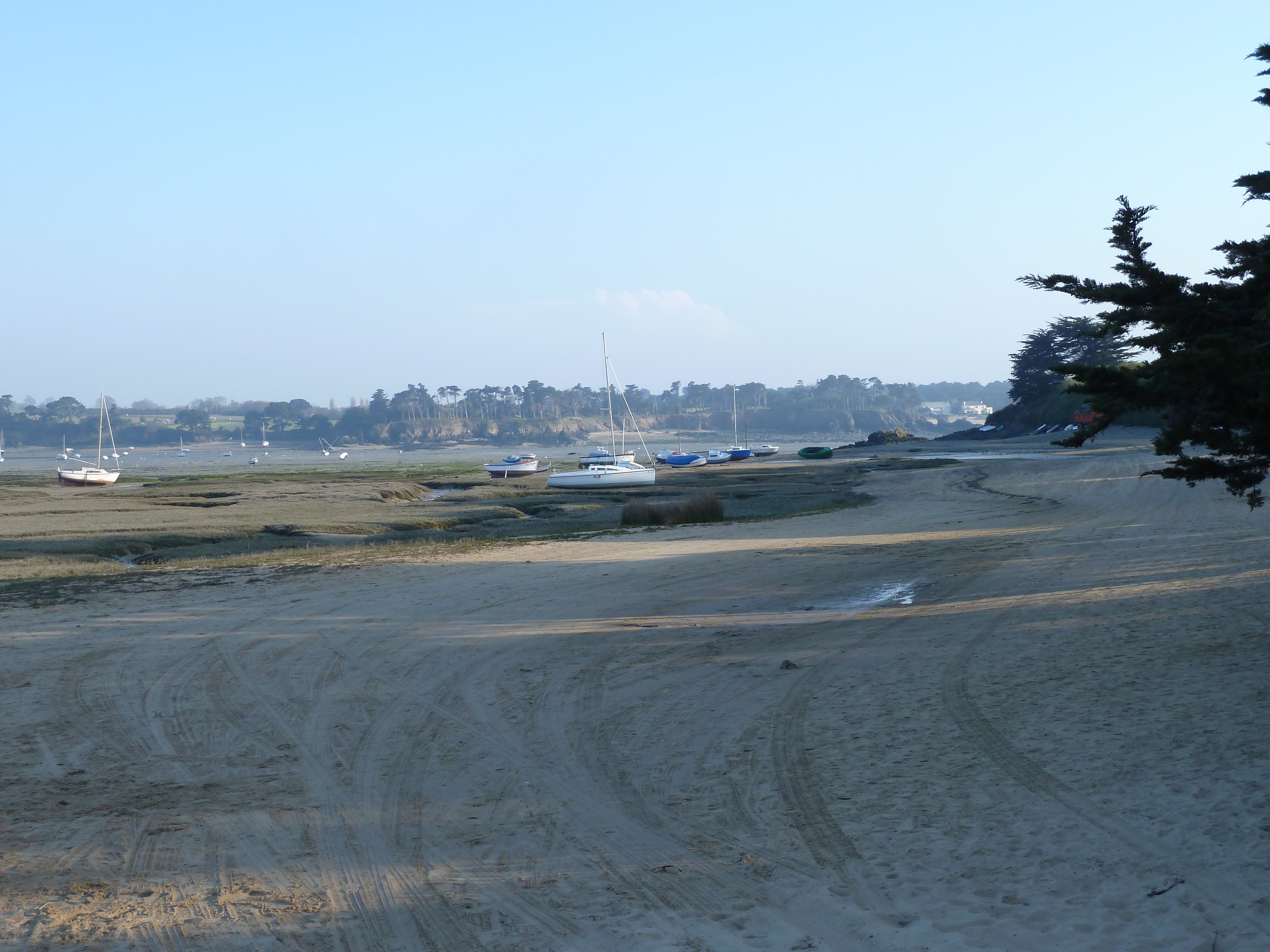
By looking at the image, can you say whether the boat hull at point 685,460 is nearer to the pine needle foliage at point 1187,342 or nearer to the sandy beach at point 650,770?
the sandy beach at point 650,770

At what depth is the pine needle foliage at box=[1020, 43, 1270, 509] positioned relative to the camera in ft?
20.5

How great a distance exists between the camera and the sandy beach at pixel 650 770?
13.9 ft

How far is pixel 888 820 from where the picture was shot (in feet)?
17.0

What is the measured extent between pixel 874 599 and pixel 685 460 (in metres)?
66.3

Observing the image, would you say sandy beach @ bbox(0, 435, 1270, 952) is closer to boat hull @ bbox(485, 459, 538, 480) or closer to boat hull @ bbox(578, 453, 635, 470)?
boat hull @ bbox(578, 453, 635, 470)

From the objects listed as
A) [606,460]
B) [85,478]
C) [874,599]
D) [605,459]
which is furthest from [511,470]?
[874,599]

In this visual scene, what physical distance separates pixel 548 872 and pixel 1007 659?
5.43 metres

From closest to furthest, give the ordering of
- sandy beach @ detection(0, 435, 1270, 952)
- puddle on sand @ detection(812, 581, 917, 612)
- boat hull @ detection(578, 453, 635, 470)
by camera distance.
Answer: sandy beach @ detection(0, 435, 1270, 952) → puddle on sand @ detection(812, 581, 917, 612) → boat hull @ detection(578, 453, 635, 470)

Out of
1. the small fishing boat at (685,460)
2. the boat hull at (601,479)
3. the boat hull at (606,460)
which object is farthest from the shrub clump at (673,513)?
the small fishing boat at (685,460)

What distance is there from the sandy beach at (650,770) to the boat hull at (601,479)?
1191 inches

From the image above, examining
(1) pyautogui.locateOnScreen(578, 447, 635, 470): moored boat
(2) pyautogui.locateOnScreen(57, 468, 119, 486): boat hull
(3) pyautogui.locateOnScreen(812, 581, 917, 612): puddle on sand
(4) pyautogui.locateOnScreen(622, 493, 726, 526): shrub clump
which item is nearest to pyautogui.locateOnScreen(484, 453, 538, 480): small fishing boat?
(1) pyautogui.locateOnScreen(578, 447, 635, 470): moored boat

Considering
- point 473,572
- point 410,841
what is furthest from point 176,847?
point 473,572

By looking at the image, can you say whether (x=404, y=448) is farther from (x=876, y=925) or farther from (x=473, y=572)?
(x=876, y=925)

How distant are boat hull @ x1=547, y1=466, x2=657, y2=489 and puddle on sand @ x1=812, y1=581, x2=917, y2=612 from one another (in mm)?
30186
